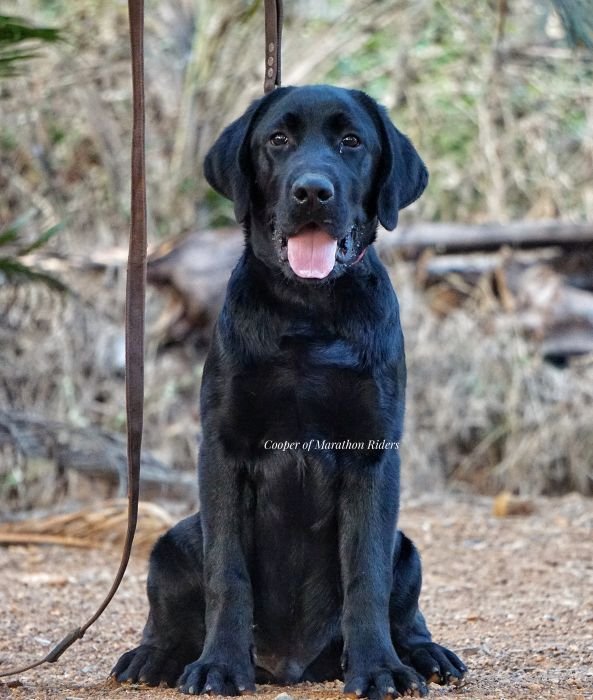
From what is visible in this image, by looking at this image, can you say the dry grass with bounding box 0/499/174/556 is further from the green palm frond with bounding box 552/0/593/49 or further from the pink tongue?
the green palm frond with bounding box 552/0/593/49

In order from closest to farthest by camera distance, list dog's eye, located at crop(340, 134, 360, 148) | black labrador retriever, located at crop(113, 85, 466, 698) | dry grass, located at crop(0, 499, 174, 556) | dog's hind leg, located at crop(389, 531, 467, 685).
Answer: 1. black labrador retriever, located at crop(113, 85, 466, 698)
2. dog's hind leg, located at crop(389, 531, 467, 685)
3. dog's eye, located at crop(340, 134, 360, 148)
4. dry grass, located at crop(0, 499, 174, 556)

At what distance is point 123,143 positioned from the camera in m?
9.21

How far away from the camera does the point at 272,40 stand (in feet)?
11.5

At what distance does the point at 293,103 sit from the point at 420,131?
6046 mm

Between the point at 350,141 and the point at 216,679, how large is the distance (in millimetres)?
1544

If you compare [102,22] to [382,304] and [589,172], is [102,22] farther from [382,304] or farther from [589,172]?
[382,304]

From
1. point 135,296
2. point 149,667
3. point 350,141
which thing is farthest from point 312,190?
point 149,667

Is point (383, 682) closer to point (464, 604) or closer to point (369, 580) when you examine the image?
point (369, 580)

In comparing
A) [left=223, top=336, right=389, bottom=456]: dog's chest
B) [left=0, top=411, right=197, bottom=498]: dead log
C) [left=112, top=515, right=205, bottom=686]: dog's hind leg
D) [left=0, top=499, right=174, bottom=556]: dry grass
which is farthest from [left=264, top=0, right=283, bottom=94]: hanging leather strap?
[left=0, top=411, right=197, bottom=498]: dead log

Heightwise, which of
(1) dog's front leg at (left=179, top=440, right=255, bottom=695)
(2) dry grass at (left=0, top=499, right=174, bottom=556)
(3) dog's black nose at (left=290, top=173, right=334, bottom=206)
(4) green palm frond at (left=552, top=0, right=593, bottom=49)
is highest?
(4) green palm frond at (left=552, top=0, right=593, bottom=49)

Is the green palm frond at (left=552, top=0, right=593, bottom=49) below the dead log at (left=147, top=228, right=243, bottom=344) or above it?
above

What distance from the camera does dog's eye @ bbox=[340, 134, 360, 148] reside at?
134 inches

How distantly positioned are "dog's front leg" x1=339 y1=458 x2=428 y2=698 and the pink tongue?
544mm

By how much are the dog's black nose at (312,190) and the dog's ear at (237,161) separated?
305 mm
